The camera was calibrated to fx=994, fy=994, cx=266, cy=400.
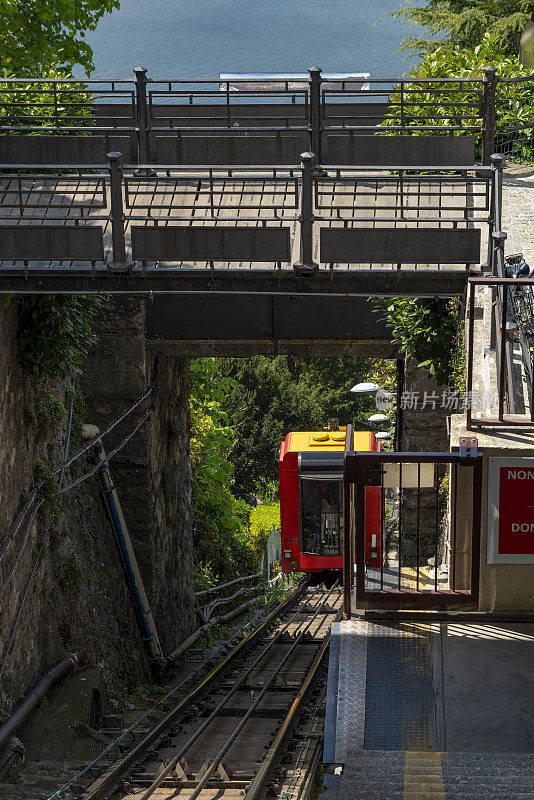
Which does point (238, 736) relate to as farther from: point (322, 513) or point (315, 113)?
point (322, 513)

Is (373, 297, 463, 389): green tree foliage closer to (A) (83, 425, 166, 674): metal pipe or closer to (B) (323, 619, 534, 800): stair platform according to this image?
(A) (83, 425, 166, 674): metal pipe

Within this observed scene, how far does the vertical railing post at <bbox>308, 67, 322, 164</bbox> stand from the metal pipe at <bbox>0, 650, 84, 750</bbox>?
24.8 ft

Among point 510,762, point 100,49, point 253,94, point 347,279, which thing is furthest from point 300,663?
point 100,49

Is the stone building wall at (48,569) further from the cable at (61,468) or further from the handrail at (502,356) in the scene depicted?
the handrail at (502,356)

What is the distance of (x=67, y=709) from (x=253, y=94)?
9594mm

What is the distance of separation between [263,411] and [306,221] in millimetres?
32891

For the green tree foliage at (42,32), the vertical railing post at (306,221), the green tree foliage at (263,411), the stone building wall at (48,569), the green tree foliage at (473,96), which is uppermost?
the green tree foliage at (42,32)

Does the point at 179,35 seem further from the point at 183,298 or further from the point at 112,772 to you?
the point at 112,772

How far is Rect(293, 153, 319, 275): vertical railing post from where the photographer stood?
9594 millimetres

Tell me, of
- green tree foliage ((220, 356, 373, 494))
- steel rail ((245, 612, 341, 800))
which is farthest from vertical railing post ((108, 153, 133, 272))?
green tree foliage ((220, 356, 373, 494))

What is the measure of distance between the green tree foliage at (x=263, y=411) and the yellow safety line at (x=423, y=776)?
34249 mm

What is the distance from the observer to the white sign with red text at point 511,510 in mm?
7258

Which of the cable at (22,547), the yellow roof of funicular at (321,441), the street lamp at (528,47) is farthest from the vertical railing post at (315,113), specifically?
the yellow roof of funicular at (321,441)

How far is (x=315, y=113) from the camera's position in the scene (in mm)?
13828
